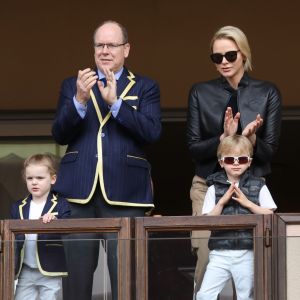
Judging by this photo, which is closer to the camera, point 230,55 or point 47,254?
point 47,254

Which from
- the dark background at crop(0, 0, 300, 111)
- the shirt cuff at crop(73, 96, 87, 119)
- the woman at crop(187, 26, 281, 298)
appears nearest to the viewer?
the shirt cuff at crop(73, 96, 87, 119)

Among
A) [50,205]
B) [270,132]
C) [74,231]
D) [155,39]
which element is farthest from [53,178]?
[155,39]

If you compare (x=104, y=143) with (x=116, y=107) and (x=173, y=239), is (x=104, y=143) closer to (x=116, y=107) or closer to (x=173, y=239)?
(x=116, y=107)

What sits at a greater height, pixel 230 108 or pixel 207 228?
pixel 230 108

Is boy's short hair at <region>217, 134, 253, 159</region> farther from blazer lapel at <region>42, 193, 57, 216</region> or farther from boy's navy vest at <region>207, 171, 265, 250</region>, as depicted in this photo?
blazer lapel at <region>42, 193, 57, 216</region>

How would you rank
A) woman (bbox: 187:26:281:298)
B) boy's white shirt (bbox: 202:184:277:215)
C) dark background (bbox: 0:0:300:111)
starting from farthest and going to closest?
dark background (bbox: 0:0:300:111), woman (bbox: 187:26:281:298), boy's white shirt (bbox: 202:184:277:215)

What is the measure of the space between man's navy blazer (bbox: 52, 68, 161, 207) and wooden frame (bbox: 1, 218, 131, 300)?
160 millimetres

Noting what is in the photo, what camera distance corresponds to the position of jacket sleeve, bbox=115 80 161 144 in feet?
27.0

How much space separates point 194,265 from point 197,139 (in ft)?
2.89

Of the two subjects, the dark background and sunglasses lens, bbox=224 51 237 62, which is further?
the dark background

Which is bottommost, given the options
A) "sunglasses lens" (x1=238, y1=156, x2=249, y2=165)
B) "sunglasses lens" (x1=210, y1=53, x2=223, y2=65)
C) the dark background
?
"sunglasses lens" (x1=238, y1=156, x2=249, y2=165)

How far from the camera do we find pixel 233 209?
816 cm

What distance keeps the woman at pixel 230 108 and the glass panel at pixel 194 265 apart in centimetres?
38

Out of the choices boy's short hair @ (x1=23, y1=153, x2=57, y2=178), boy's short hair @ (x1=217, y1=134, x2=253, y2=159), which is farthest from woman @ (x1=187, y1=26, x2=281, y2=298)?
boy's short hair @ (x1=23, y1=153, x2=57, y2=178)
